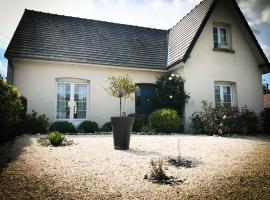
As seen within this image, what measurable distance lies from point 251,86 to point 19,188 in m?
14.0

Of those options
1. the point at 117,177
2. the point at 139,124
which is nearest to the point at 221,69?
the point at 139,124

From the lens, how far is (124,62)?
42.8ft

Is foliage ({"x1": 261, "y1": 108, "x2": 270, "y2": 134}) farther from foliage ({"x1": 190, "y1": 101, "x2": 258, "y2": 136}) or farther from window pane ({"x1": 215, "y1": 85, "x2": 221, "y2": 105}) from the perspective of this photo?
window pane ({"x1": 215, "y1": 85, "x2": 221, "y2": 105})

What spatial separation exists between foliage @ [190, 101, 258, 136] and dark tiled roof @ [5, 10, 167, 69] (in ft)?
12.9

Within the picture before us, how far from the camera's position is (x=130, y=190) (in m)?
3.12

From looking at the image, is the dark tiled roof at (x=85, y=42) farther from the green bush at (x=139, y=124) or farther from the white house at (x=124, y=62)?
the green bush at (x=139, y=124)

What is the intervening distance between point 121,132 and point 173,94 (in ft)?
21.4

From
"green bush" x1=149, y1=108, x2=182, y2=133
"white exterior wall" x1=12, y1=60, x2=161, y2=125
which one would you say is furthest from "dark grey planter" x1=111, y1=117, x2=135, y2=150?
"white exterior wall" x1=12, y1=60, x2=161, y2=125

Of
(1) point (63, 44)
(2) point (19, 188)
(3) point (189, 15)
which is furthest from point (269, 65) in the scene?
(2) point (19, 188)

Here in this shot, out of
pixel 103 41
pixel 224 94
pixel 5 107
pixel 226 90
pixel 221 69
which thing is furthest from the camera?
pixel 103 41

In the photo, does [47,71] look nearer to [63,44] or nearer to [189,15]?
[63,44]

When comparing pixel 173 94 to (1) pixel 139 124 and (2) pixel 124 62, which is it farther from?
(2) pixel 124 62

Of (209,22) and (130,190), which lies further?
(209,22)

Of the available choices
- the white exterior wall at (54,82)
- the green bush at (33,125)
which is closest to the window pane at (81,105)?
the white exterior wall at (54,82)
